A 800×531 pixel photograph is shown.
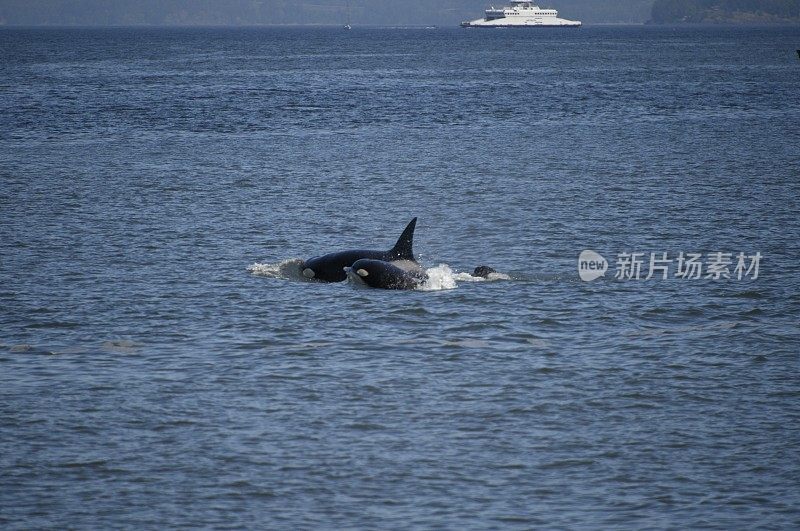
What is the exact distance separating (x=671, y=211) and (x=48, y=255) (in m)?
20.5

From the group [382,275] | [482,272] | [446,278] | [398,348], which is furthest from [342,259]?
[398,348]

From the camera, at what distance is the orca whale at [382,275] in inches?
1117

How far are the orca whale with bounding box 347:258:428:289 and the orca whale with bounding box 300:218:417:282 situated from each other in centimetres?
50

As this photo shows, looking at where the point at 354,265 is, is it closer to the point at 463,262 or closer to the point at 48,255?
the point at 463,262

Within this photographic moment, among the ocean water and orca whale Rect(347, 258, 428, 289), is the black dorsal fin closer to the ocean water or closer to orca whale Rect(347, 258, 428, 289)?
orca whale Rect(347, 258, 428, 289)

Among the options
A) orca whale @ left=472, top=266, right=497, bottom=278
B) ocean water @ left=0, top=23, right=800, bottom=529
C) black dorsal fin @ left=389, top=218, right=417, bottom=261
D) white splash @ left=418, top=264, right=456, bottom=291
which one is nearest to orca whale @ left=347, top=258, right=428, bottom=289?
white splash @ left=418, top=264, right=456, bottom=291

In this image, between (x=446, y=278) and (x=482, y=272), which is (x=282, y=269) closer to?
(x=446, y=278)

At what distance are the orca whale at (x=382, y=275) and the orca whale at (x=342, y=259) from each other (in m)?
0.50

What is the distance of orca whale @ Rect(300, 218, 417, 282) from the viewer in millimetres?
28953

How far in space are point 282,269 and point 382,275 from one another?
3.54 m

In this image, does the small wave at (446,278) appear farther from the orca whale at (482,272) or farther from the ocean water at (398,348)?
the ocean water at (398,348)

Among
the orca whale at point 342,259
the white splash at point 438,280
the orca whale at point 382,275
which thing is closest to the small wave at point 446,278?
the white splash at point 438,280

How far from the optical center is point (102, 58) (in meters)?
185

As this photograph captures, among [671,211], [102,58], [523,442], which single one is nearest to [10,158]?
[671,211]
